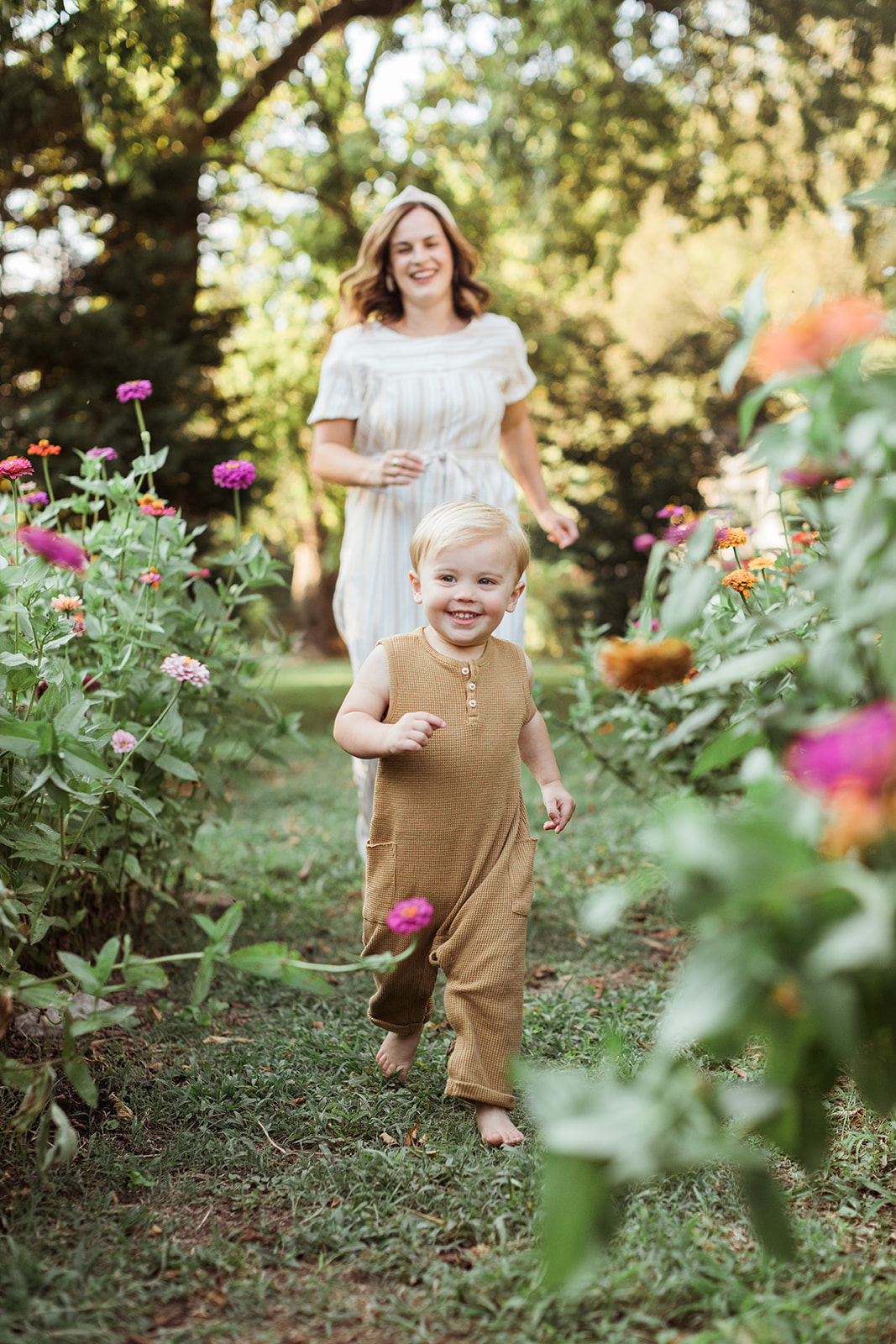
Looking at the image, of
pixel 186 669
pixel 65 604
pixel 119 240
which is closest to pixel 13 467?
pixel 65 604

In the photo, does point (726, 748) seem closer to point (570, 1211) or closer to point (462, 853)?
point (570, 1211)

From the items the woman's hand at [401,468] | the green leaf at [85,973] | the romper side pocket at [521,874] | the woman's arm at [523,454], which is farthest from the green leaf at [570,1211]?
the woman's arm at [523,454]

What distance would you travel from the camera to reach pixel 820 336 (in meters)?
0.96

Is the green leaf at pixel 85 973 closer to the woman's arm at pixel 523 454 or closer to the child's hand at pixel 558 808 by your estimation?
the child's hand at pixel 558 808

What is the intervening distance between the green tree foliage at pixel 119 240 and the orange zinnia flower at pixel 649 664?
6.63 metres

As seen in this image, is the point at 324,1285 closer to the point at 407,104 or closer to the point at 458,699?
the point at 458,699

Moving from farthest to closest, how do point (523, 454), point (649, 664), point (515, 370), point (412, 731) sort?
point (523, 454) → point (515, 370) → point (412, 731) → point (649, 664)

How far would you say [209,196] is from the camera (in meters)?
10.1

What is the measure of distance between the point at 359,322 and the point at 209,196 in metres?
8.15

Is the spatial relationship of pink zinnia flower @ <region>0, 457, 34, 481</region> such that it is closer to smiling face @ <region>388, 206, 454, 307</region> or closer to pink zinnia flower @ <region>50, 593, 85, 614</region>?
pink zinnia flower @ <region>50, 593, 85, 614</region>

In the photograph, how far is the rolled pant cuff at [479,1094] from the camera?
1829 millimetres

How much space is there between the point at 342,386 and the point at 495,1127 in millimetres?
1959

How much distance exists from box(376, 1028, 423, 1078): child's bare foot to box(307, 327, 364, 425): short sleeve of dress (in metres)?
1.65

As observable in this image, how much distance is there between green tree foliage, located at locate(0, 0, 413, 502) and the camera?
7270 mm
